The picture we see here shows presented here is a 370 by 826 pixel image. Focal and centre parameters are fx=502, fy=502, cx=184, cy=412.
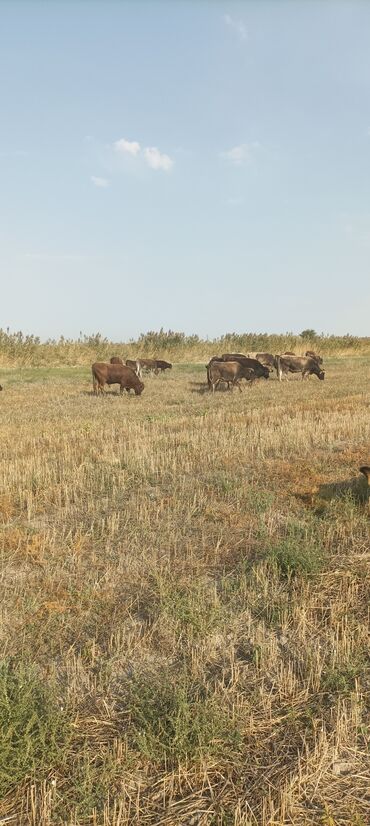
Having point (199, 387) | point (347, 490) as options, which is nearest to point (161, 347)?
point (199, 387)

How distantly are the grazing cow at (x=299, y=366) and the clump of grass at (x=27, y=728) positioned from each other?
21740 mm

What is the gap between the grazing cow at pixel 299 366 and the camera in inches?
917

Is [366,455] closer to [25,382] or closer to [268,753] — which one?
[268,753]

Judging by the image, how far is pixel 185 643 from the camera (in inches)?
132

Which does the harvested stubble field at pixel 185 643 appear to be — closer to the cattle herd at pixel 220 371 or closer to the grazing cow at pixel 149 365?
the cattle herd at pixel 220 371

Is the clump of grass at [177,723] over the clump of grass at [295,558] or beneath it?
beneath

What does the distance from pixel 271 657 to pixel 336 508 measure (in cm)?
272

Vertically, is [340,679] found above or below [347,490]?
A: below

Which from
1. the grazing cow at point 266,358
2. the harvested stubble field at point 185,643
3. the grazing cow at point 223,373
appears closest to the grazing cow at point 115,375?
the grazing cow at point 223,373

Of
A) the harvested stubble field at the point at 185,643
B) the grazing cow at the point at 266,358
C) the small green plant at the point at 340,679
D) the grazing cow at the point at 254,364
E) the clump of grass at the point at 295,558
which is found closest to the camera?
the harvested stubble field at the point at 185,643

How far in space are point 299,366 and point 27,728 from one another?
72.9ft

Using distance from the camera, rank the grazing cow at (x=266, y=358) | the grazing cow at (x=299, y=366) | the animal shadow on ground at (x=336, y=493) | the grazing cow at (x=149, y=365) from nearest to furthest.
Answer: the animal shadow on ground at (x=336, y=493)
the grazing cow at (x=299, y=366)
the grazing cow at (x=149, y=365)
the grazing cow at (x=266, y=358)

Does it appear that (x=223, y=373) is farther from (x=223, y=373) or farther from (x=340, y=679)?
(x=340, y=679)

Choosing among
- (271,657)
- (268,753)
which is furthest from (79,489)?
(268,753)
